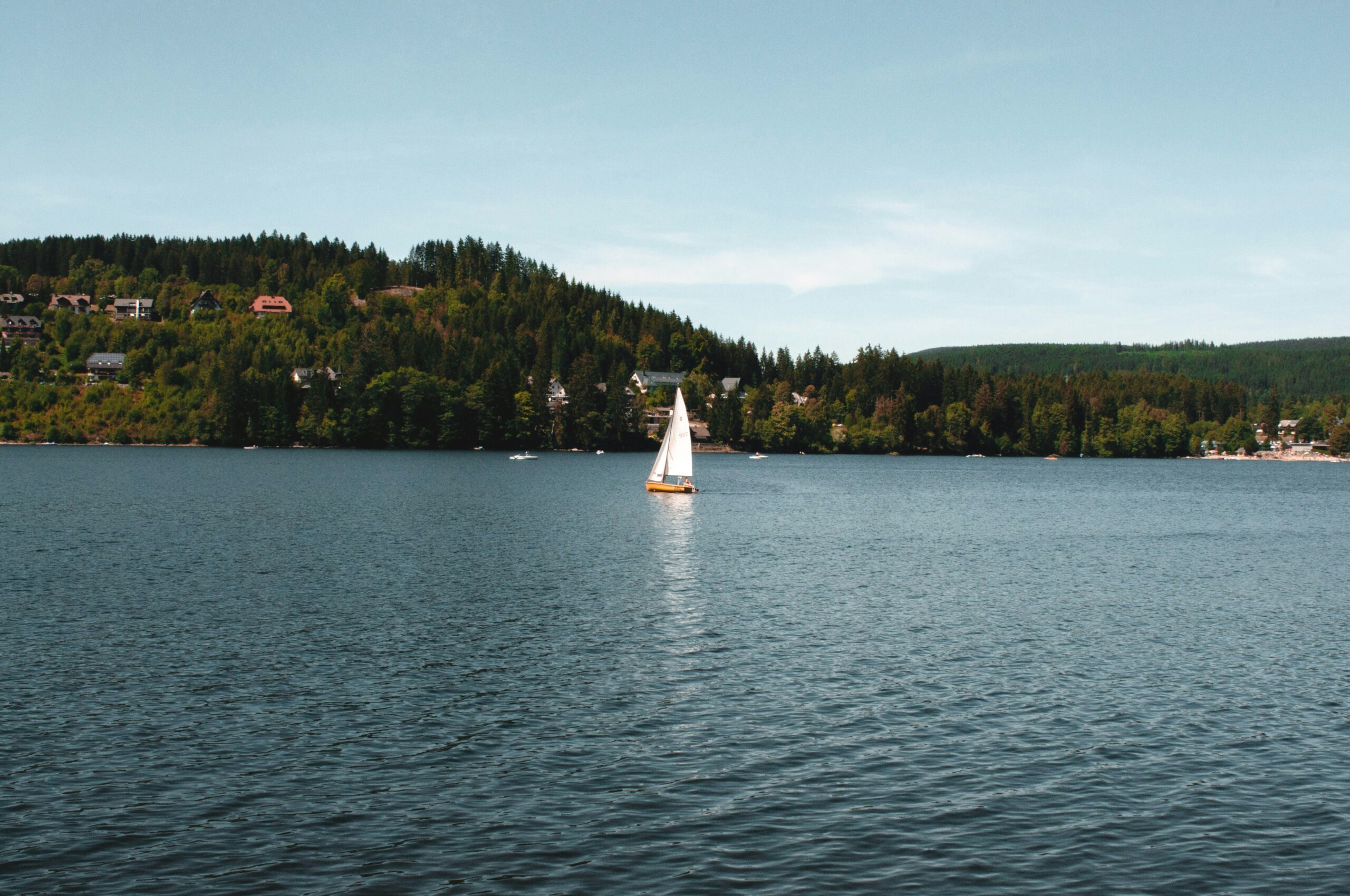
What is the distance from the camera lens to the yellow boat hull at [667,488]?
120m

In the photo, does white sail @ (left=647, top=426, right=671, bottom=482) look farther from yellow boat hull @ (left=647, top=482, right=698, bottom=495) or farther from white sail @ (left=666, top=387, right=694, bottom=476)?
yellow boat hull @ (left=647, top=482, right=698, bottom=495)

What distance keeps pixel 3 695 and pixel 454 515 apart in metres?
61.9

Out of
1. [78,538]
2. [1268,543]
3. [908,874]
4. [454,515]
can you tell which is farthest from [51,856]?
[1268,543]

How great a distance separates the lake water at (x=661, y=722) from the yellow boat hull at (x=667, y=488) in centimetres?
5341

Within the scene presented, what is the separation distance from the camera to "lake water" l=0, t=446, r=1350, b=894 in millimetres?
19094

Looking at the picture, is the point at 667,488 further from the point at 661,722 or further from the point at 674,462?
the point at 661,722

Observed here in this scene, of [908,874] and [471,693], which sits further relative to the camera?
[471,693]

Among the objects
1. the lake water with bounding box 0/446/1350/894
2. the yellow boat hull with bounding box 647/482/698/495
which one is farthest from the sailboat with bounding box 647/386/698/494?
the lake water with bounding box 0/446/1350/894

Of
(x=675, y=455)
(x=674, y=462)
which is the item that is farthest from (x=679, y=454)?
(x=674, y=462)

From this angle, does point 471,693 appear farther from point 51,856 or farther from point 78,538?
point 78,538

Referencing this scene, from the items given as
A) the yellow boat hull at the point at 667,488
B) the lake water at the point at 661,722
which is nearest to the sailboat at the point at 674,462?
the yellow boat hull at the point at 667,488

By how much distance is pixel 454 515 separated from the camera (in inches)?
3575

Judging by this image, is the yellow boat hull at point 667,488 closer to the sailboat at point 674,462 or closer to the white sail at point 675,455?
the sailboat at point 674,462

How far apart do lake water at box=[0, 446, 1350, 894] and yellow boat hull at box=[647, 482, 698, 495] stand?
175 feet
